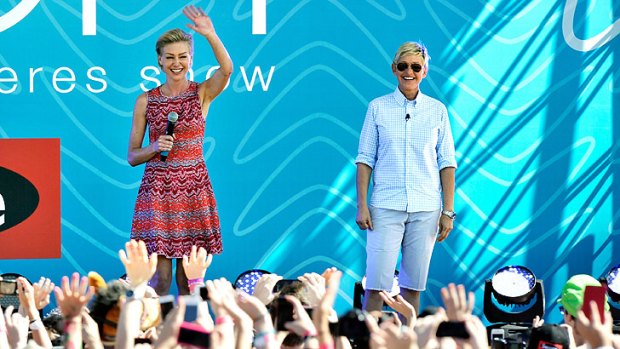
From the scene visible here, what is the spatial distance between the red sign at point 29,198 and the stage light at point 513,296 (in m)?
2.54

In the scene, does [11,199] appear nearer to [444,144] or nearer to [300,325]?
[444,144]

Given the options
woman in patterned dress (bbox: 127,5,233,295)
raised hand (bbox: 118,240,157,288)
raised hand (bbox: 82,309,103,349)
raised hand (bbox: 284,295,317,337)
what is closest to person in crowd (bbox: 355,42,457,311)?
woman in patterned dress (bbox: 127,5,233,295)

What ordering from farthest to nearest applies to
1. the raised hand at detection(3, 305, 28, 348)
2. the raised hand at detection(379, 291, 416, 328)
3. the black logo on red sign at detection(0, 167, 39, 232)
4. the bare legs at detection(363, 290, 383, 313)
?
the black logo on red sign at detection(0, 167, 39, 232)
the bare legs at detection(363, 290, 383, 313)
the raised hand at detection(379, 291, 416, 328)
the raised hand at detection(3, 305, 28, 348)

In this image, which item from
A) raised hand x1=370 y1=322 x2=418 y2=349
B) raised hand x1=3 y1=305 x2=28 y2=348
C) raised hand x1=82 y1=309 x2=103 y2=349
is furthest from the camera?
raised hand x1=3 y1=305 x2=28 y2=348

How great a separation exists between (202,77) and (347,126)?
2.99ft

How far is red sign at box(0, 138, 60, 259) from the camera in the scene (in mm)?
7246

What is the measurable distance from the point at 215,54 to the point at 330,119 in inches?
62.5

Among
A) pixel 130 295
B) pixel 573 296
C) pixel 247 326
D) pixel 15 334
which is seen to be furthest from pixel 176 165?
pixel 247 326

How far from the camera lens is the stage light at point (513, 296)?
7148 millimetres

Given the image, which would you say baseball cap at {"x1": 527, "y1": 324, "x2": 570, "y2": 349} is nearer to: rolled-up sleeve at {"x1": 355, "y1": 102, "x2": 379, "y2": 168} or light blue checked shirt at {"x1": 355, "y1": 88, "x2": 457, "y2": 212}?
light blue checked shirt at {"x1": 355, "y1": 88, "x2": 457, "y2": 212}

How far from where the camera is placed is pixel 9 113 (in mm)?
7270

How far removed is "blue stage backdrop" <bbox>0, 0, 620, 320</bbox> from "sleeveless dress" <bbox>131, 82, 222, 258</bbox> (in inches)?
47.2

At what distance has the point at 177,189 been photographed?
→ 6145 mm

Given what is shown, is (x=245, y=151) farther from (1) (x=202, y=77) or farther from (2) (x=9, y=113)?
(2) (x=9, y=113)
